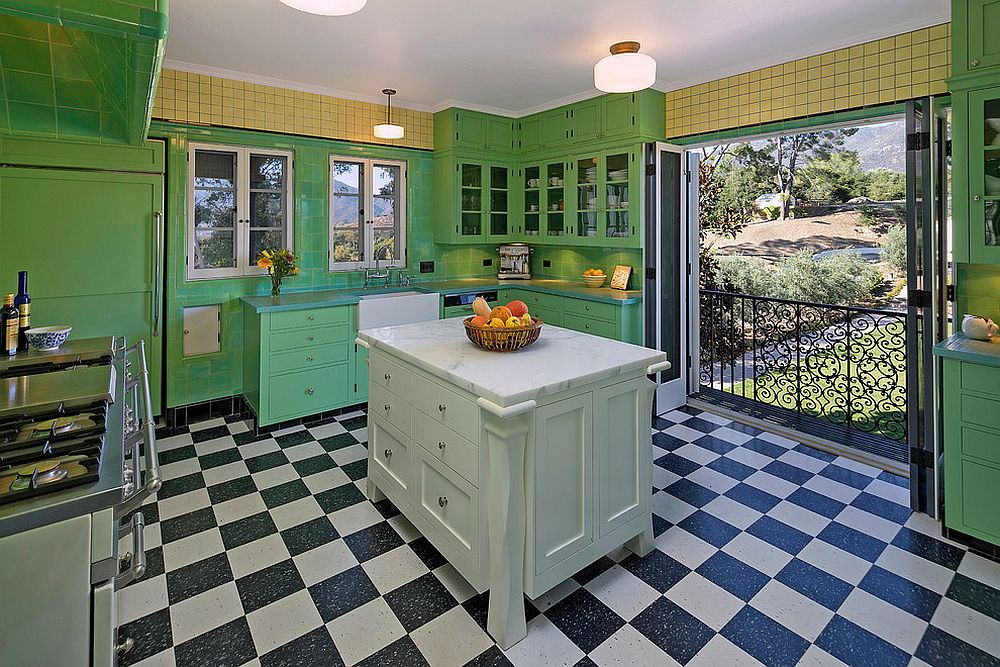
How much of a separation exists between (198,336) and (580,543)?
329 centimetres

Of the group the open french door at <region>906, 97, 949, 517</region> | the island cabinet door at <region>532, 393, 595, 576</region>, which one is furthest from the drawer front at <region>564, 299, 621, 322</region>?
the island cabinet door at <region>532, 393, 595, 576</region>

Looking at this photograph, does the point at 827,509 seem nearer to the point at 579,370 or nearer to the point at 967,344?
the point at 967,344

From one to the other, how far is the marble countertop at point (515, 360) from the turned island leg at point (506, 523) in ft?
0.33

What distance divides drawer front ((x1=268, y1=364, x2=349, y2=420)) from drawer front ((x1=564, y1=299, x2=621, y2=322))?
1.86m

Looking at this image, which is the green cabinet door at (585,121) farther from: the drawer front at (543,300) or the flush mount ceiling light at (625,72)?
the flush mount ceiling light at (625,72)

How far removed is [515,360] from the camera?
2135mm

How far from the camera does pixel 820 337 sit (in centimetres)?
423

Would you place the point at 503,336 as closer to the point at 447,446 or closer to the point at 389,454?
the point at 447,446

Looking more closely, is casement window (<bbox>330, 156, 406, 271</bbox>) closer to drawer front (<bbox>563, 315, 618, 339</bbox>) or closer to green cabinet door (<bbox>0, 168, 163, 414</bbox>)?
green cabinet door (<bbox>0, 168, 163, 414</bbox>)

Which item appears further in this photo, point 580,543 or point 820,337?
point 820,337

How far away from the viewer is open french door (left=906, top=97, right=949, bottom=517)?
256 cm

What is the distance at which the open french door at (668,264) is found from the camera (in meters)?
4.12

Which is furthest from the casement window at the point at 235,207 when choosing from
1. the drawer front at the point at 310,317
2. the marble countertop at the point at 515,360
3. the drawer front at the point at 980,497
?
the drawer front at the point at 980,497

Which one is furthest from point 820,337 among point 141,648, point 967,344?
point 141,648
